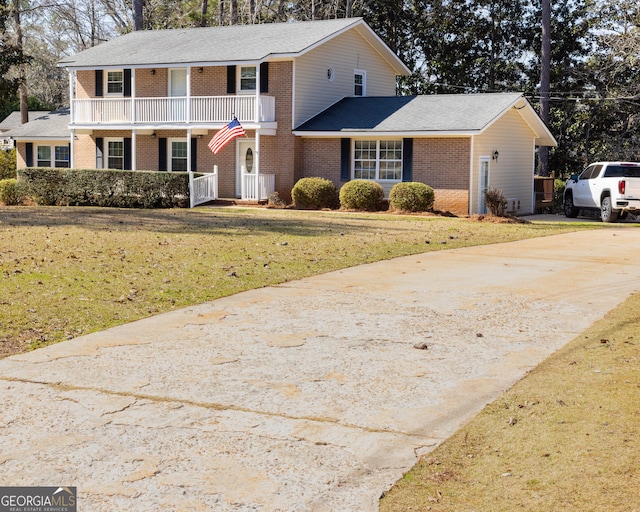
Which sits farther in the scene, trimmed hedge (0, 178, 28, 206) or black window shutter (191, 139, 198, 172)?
black window shutter (191, 139, 198, 172)

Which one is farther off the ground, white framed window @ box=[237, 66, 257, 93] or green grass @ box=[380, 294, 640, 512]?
white framed window @ box=[237, 66, 257, 93]

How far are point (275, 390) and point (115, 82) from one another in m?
30.5

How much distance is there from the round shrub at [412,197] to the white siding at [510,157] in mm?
1651

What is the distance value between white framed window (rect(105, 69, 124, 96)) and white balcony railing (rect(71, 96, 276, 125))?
84 cm

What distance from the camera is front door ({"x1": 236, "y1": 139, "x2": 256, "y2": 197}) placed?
32688mm

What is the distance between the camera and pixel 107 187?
29547 millimetres

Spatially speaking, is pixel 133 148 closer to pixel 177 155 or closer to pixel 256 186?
pixel 177 155

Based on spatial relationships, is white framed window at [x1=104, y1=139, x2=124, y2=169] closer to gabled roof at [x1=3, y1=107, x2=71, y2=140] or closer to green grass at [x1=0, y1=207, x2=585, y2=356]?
gabled roof at [x1=3, y1=107, x2=71, y2=140]

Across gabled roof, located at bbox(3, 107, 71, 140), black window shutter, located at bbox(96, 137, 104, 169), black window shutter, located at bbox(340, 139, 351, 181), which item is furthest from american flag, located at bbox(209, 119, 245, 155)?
gabled roof, located at bbox(3, 107, 71, 140)

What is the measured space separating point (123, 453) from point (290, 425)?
3.84 feet

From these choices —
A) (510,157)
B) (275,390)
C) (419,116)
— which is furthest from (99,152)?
(275,390)

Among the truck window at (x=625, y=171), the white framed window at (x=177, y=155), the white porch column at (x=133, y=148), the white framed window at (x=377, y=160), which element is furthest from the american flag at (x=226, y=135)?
the truck window at (x=625, y=171)

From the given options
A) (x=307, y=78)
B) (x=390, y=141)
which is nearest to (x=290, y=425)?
(x=390, y=141)

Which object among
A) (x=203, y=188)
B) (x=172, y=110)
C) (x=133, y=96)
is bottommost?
(x=203, y=188)
